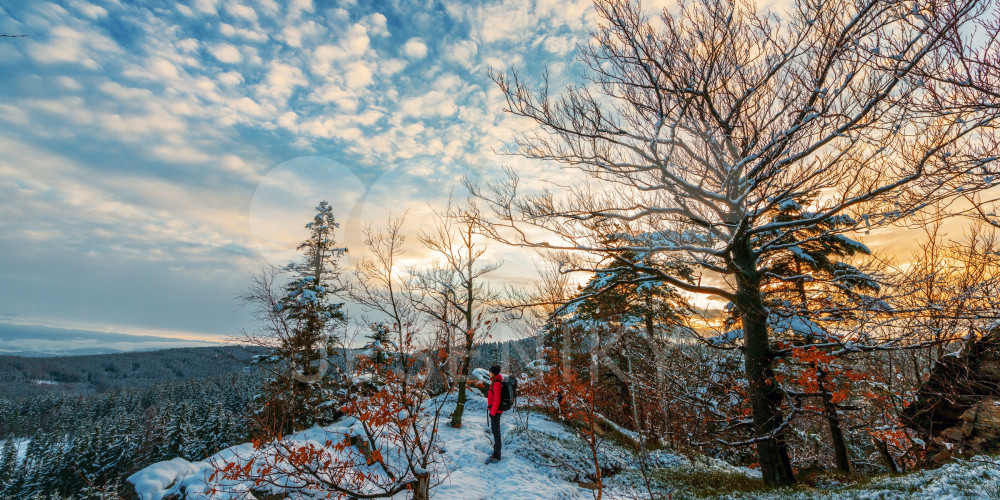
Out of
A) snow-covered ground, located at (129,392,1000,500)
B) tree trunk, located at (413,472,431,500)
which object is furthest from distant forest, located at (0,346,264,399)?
tree trunk, located at (413,472,431,500)

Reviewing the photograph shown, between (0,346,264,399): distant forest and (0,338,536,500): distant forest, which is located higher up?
(0,338,536,500): distant forest

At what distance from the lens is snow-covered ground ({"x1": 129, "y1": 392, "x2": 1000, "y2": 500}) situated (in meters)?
5.53

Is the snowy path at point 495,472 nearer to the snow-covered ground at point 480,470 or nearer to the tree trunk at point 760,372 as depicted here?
the snow-covered ground at point 480,470

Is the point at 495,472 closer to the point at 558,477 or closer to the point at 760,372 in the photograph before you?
the point at 558,477

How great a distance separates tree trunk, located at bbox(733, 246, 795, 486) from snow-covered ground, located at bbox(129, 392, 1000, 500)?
60cm

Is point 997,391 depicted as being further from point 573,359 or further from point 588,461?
point 573,359

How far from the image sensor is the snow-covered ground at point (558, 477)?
18.1ft

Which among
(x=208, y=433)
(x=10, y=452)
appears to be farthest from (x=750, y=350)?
(x=10, y=452)

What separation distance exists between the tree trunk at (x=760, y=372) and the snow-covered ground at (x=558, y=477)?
0.60 meters

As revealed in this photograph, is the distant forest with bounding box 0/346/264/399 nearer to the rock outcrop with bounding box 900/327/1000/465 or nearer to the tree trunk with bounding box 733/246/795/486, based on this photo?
the tree trunk with bounding box 733/246/795/486

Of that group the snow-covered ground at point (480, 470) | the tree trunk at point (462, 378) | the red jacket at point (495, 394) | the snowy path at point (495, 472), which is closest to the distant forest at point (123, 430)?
the snow-covered ground at point (480, 470)

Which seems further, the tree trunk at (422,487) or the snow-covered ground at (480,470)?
the snow-covered ground at (480,470)

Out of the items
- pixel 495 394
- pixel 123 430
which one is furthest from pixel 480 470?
pixel 123 430

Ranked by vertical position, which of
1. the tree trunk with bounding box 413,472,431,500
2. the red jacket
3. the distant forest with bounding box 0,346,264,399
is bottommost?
the distant forest with bounding box 0,346,264,399
